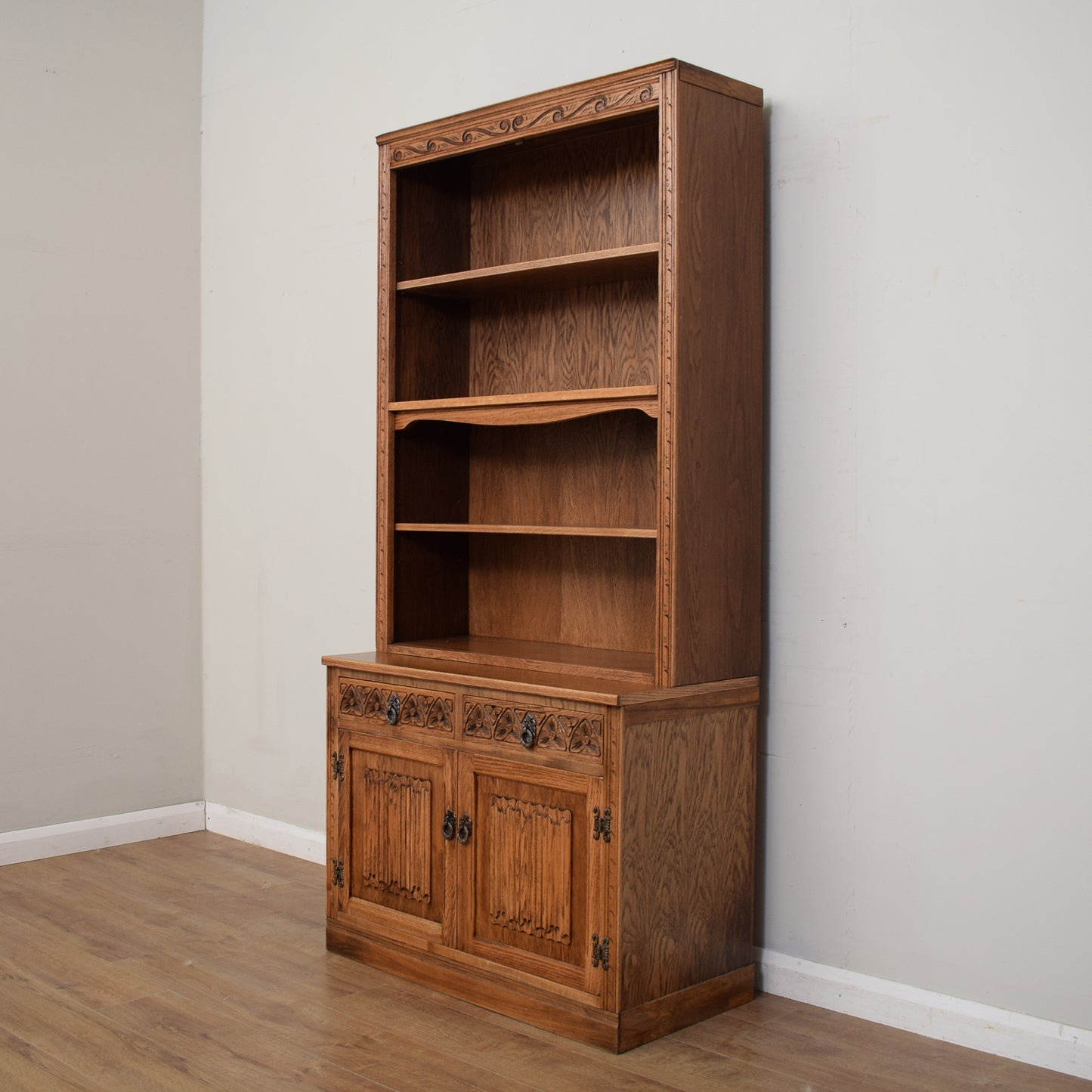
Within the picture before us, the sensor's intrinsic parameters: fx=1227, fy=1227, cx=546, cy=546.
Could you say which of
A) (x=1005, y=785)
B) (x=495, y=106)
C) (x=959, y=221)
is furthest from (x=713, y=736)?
(x=495, y=106)

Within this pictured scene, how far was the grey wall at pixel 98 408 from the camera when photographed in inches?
183

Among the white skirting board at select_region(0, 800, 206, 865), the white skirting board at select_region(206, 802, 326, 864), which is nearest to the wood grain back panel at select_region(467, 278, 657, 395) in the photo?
the white skirting board at select_region(206, 802, 326, 864)

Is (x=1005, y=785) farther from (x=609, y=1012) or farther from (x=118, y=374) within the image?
(x=118, y=374)

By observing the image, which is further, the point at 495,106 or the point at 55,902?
the point at 55,902

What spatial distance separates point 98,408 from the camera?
488 cm

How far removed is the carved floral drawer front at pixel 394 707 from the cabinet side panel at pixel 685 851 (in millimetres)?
615

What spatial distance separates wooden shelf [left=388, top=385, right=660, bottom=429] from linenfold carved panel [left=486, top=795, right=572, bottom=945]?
1025mm

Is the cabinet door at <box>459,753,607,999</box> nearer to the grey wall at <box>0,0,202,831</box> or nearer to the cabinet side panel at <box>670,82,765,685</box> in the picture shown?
the cabinet side panel at <box>670,82,765,685</box>

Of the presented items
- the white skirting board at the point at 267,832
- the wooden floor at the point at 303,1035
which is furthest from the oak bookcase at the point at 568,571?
the white skirting board at the point at 267,832

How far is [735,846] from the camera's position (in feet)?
10.7

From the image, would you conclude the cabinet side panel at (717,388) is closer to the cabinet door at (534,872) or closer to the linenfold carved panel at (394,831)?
the cabinet door at (534,872)

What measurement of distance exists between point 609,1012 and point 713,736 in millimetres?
724

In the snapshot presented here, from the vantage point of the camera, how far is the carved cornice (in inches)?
122

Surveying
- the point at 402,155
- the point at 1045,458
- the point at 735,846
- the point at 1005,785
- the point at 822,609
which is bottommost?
the point at 735,846
